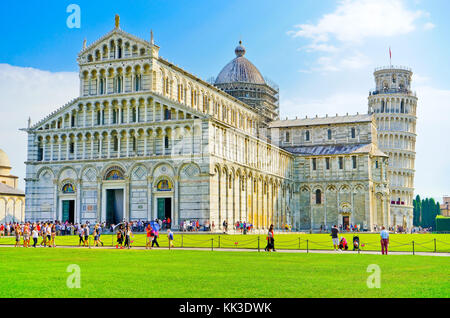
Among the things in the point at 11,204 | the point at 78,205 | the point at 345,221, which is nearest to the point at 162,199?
the point at 78,205

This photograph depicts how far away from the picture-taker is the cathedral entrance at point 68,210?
59969 millimetres

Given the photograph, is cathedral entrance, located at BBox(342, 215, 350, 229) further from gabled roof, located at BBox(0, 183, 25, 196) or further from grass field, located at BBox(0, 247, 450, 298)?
grass field, located at BBox(0, 247, 450, 298)

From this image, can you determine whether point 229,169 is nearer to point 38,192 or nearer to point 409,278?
point 38,192

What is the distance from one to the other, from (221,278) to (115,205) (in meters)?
44.1

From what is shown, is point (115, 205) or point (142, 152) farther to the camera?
point (115, 205)

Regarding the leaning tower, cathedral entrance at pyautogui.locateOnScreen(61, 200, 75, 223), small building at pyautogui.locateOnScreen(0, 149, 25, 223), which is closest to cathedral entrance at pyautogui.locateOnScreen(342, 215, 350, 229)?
the leaning tower

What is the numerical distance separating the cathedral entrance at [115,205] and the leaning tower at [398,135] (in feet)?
204

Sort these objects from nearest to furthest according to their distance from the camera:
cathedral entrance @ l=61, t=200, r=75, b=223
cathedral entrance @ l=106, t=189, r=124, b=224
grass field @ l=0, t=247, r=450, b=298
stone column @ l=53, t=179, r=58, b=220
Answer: grass field @ l=0, t=247, r=450, b=298, cathedral entrance @ l=106, t=189, r=124, b=224, stone column @ l=53, t=179, r=58, b=220, cathedral entrance @ l=61, t=200, r=75, b=223

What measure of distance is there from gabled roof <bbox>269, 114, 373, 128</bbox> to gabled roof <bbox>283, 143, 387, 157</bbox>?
369cm

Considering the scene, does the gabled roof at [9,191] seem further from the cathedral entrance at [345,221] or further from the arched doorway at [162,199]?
the cathedral entrance at [345,221]

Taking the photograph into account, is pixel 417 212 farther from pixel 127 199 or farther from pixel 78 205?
pixel 78 205

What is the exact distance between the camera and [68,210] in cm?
6006

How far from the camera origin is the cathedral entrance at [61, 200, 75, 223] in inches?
2361
